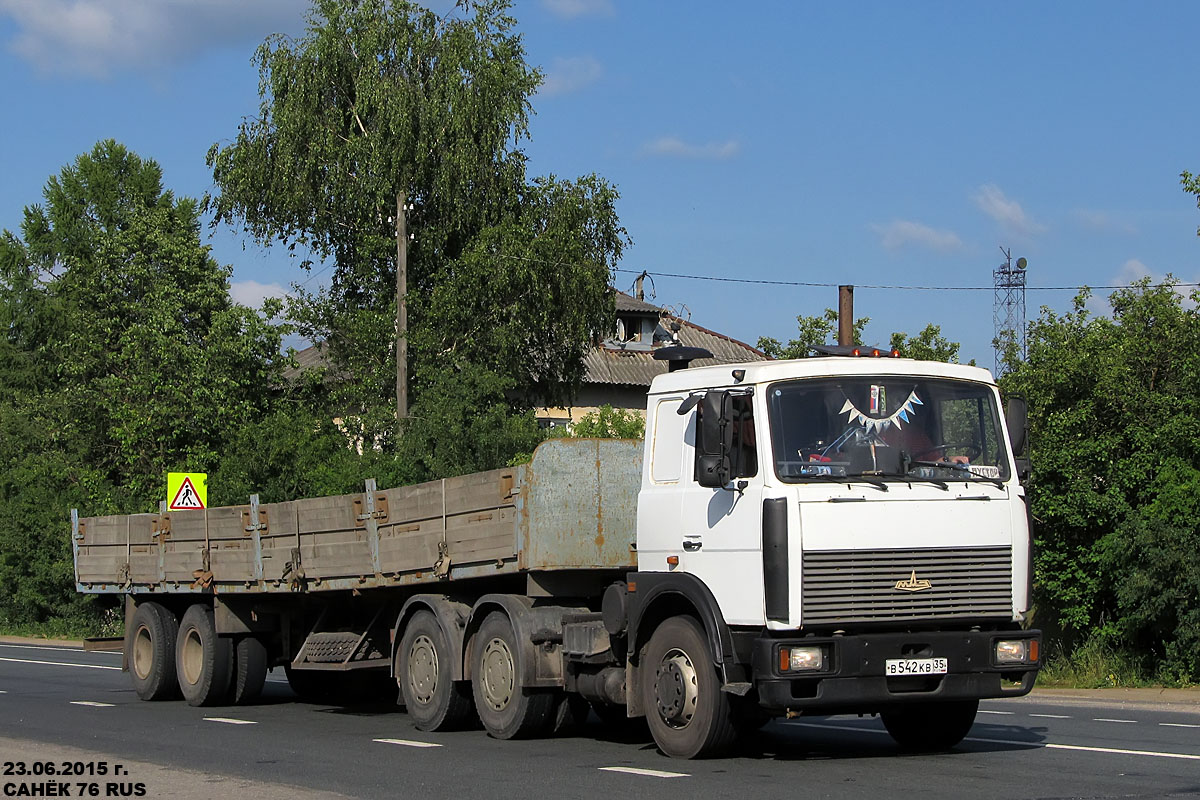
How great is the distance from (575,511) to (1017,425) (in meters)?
3.46

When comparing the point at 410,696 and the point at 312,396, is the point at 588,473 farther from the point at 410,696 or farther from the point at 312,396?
the point at 312,396

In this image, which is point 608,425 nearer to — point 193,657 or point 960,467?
point 193,657

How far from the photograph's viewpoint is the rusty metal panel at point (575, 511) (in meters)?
12.0

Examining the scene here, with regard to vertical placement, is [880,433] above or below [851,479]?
above

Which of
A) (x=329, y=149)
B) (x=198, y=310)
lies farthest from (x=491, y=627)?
(x=198, y=310)

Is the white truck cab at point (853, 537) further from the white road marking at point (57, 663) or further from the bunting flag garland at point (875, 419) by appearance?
the white road marking at point (57, 663)

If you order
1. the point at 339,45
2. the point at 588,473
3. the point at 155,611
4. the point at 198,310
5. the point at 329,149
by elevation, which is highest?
the point at 339,45

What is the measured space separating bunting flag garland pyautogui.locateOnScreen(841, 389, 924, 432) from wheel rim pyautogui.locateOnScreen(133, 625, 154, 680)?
10.4 metres

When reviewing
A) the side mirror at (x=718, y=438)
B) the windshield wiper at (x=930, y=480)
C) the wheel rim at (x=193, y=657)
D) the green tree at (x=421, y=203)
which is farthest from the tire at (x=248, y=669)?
the green tree at (x=421, y=203)

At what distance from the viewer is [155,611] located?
704 inches

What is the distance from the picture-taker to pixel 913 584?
9984mm

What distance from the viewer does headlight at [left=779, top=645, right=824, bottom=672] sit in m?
9.63

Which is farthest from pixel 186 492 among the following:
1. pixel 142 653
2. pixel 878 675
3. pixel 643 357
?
pixel 643 357

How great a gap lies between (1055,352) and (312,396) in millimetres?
22805
